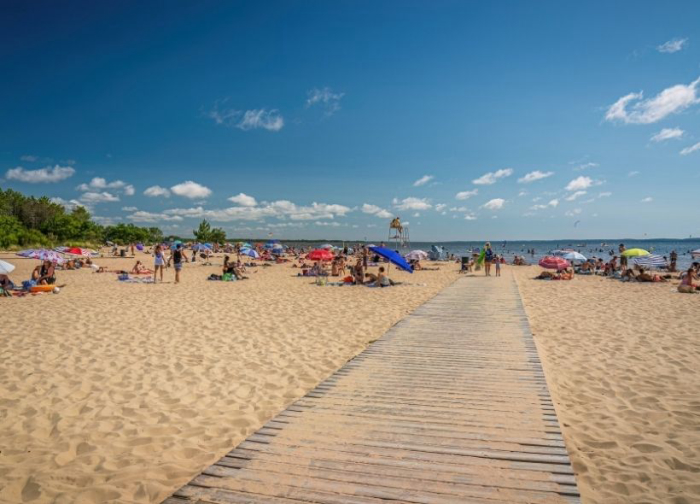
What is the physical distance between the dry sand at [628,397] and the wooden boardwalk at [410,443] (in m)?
0.42

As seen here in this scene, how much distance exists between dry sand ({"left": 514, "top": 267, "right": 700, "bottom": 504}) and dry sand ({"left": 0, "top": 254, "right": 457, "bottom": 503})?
3.23 m

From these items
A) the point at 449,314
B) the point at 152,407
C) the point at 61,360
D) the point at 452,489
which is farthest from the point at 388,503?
the point at 449,314

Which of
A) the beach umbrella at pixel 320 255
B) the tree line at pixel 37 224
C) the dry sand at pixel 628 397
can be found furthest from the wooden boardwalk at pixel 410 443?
the tree line at pixel 37 224

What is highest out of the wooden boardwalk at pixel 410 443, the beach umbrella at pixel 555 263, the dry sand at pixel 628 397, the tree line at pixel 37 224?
the tree line at pixel 37 224

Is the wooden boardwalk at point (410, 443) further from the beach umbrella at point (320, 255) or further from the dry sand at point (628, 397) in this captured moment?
the beach umbrella at point (320, 255)

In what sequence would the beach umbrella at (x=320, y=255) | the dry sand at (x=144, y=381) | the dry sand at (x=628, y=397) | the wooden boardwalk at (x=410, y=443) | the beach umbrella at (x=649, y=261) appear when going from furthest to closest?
the beach umbrella at (x=320, y=255), the beach umbrella at (x=649, y=261), the dry sand at (x=144, y=381), the dry sand at (x=628, y=397), the wooden boardwalk at (x=410, y=443)

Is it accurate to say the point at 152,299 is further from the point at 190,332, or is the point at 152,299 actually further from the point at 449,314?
Result: the point at 449,314

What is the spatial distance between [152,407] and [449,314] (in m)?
6.93

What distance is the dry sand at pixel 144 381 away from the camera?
11.2 feet

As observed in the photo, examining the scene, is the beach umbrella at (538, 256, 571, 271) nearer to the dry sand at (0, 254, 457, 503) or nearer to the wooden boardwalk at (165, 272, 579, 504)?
the dry sand at (0, 254, 457, 503)

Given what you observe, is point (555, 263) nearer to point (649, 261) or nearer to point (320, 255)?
point (649, 261)

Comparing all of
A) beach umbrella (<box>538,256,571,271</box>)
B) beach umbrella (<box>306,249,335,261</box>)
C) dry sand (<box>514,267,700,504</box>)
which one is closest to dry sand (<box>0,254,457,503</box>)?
dry sand (<box>514,267,700,504</box>)

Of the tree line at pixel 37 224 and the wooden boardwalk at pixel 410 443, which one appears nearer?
the wooden boardwalk at pixel 410 443

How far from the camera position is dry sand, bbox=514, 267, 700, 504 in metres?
3.28
